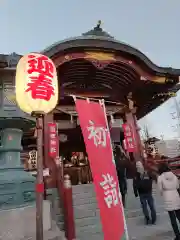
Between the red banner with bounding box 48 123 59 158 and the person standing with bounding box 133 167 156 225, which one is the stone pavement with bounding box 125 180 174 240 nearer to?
the person standing with bounding box 133 167 156 225

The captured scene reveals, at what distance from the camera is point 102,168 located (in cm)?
337

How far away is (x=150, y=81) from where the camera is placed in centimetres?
1055

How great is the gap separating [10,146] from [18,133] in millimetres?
341

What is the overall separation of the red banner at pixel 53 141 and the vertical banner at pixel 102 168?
6163mm

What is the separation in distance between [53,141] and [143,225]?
5.26 meters

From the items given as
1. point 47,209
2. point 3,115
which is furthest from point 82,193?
point 3,115

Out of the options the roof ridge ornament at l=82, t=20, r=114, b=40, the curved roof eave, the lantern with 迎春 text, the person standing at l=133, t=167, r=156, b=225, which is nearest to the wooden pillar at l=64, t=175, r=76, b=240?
the person standing at l=133, t=167, r=156, b=225

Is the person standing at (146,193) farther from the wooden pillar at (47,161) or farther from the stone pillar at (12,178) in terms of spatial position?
the wooden pillar at (47,161)

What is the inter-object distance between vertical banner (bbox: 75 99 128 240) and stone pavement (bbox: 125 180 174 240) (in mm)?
2038

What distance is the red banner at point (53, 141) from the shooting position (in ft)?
31.3

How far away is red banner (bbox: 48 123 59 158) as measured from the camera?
9.55 metres

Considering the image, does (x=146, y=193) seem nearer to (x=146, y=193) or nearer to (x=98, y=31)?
(x=146, y=193)

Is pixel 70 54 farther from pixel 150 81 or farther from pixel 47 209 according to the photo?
pixel 47 209

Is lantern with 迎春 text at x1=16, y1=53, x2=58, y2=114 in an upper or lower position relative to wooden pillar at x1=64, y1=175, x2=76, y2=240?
upper
